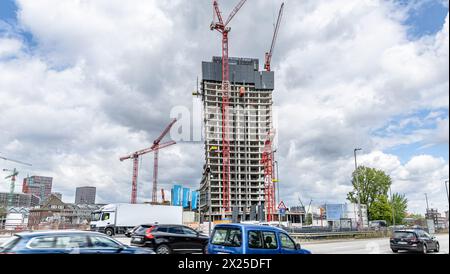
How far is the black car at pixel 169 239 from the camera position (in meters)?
15.8

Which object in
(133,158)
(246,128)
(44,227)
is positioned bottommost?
(44,227)

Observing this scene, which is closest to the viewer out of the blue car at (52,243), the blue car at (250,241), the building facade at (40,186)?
the blue car at (52,243)

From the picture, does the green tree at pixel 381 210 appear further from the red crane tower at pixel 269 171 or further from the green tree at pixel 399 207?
the red crane tower at pixel 269 171

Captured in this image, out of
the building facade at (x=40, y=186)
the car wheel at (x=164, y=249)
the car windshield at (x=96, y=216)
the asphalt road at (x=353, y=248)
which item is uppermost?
the building facade at (x=40, y=186)

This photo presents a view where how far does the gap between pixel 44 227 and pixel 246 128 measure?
115995 mm

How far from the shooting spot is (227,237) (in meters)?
9.70

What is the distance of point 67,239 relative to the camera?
848 centimetres

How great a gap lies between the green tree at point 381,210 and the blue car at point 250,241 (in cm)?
7207

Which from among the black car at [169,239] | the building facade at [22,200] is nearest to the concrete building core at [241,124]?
the building facade at [22,200]

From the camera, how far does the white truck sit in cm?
3991

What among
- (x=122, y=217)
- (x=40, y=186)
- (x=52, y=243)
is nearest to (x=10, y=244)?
(x=52, y=243)

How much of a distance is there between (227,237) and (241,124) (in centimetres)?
14570
